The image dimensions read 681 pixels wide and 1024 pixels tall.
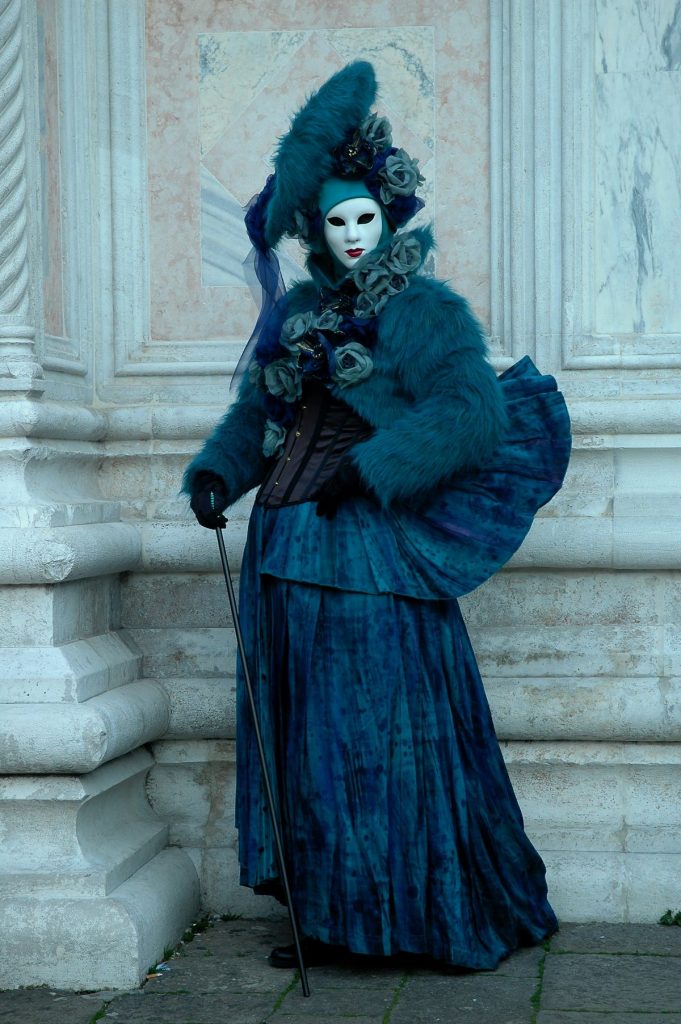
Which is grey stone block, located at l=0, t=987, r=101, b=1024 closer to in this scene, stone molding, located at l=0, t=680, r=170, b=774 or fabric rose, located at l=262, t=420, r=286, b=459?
stone molding, located at l=0, t=680, r=170, b=774

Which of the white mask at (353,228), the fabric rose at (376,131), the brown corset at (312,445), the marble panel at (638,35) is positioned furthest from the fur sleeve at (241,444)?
the marble panel at (638,35)

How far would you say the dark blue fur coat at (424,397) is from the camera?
3473 mm

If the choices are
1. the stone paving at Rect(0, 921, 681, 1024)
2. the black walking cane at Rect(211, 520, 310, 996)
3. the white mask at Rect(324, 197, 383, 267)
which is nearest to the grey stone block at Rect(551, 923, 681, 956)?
the stone paving at Rect(0, 921, 681, 1024)

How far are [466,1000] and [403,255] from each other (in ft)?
5.93

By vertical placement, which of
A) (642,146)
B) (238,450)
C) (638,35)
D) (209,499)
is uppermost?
(638,35)

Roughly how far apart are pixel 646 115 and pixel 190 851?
8.34 feet

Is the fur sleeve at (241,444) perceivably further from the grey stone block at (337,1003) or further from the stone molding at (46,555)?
the grey stone block at (337,1003)

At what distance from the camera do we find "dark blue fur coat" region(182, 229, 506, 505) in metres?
3.47

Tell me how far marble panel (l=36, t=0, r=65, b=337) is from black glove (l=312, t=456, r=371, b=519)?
111cm

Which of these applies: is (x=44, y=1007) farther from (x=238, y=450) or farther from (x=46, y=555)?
(x=238, y=450)

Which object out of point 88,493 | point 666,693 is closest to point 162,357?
point 88,493

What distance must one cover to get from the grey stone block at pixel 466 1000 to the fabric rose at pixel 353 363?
1.50 m

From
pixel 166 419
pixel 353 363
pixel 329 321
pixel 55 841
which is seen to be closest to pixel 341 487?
pixel 353 363

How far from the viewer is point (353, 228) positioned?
364 centimetres
